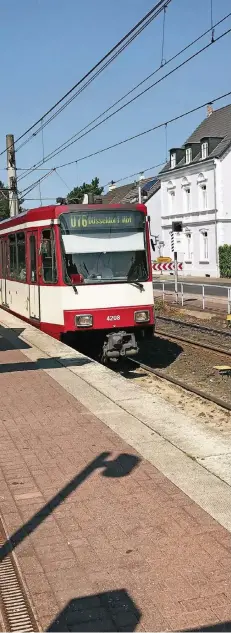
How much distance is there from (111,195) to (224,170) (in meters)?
29.3

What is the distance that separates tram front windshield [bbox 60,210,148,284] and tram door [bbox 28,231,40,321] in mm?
1242

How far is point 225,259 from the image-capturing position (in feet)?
141

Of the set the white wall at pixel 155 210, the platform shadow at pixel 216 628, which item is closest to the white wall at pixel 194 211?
the white wall at pixel 155 210

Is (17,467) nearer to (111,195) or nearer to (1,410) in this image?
(1,410)

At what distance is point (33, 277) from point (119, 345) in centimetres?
239

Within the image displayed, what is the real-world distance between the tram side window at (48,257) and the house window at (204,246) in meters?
34.8

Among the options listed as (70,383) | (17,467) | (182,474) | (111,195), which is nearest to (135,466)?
(182,474)

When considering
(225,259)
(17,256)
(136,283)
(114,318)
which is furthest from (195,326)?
(225,259)

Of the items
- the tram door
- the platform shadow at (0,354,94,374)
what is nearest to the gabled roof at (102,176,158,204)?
the tram door

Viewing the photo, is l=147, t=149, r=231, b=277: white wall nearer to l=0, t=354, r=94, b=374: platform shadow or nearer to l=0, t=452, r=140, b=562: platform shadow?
l=0, t=354, r=94, b=374: platform shadow

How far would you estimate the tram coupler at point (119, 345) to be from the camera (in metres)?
11.4

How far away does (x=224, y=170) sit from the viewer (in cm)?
4375

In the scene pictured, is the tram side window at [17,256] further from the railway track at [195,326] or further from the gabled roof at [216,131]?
the gabled roof at [216,131]

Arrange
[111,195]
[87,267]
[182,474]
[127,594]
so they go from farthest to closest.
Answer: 1. [111,195]
2. [87,267]
3. [182,474]
4. [127,594]
